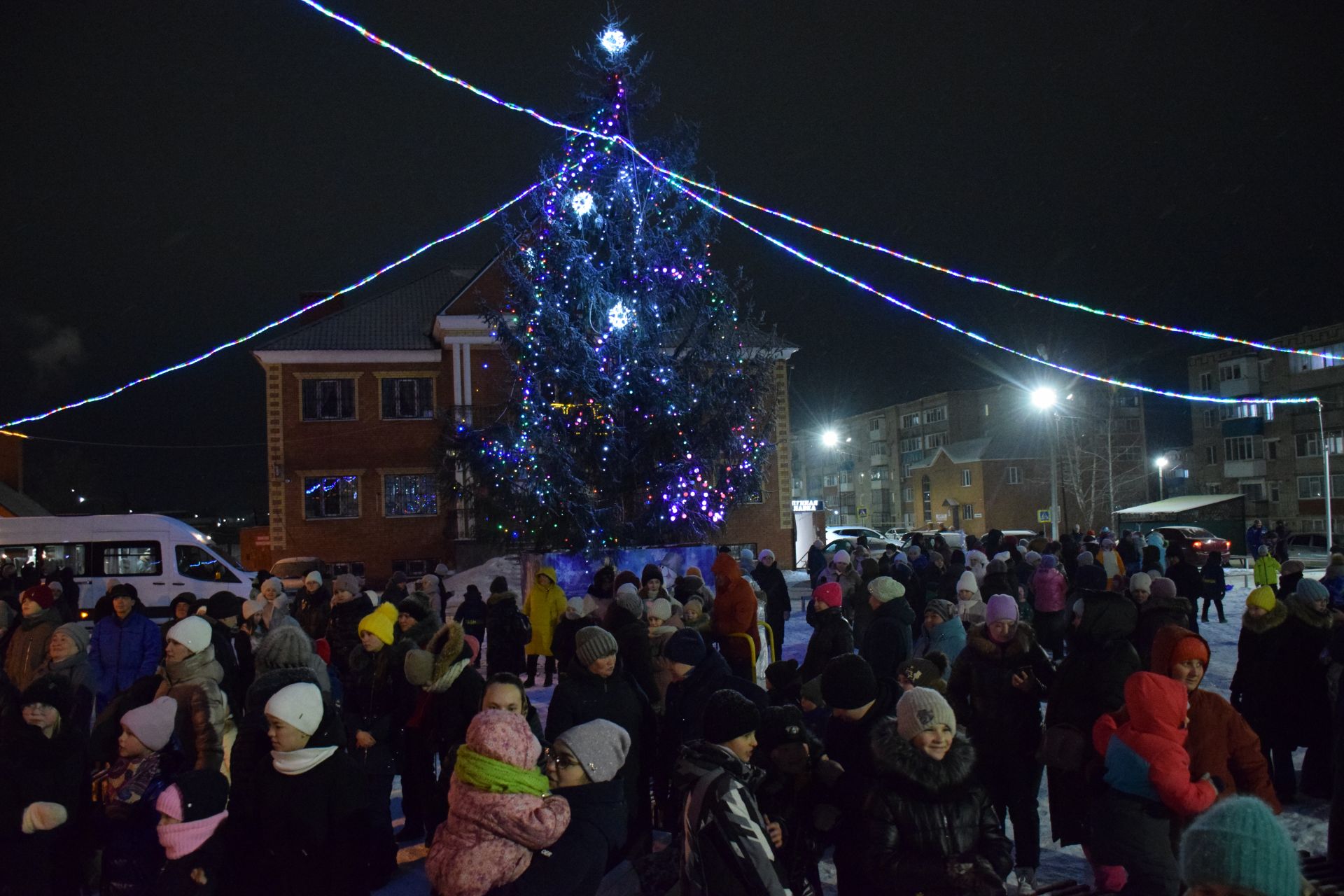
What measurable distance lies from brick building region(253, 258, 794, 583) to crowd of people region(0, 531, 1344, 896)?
2187cm

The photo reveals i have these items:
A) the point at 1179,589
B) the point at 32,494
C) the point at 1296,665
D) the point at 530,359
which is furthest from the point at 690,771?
the point at 32,494

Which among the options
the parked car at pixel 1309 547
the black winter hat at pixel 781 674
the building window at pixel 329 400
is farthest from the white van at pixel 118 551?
the parked car at pixel 1309 547

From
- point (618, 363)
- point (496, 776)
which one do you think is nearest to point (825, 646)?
point (496, 776)

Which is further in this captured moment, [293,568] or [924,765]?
[293,568]

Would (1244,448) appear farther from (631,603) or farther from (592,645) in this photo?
(592,645)

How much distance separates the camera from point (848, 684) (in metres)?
4.38

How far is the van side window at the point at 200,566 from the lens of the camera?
20078mm

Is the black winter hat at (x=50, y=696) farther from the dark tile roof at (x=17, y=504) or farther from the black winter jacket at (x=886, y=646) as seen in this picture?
the dark tile roof at (x=17, y=504)

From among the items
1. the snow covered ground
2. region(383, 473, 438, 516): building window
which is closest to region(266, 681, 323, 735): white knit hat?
the snow covered ground

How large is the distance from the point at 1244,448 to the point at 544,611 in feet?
177

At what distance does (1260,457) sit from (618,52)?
157ft

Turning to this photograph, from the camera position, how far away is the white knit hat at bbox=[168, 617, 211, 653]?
5.57 meters

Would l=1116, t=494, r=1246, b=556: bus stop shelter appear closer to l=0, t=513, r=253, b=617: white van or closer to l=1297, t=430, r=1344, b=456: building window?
l=1297, t=430, r=1344, b=456: building window

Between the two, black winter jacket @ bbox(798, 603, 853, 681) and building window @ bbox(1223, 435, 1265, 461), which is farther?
building window @ bbox(1223, 435, 1265, 461)
